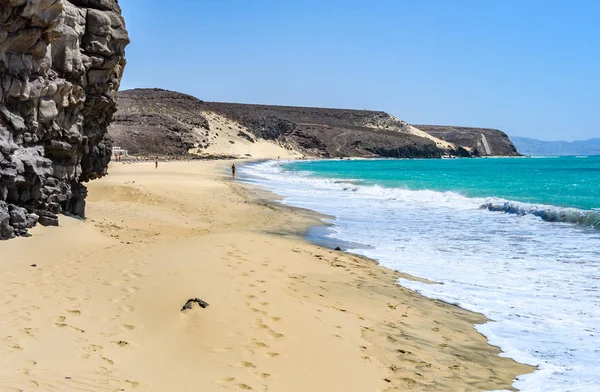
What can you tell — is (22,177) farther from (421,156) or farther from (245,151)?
(421,156)

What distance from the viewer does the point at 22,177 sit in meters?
9.45

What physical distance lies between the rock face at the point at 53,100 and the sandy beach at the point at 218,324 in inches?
35.0

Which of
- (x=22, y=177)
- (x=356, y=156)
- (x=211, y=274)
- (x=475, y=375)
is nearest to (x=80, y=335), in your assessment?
(x=211, y=274)

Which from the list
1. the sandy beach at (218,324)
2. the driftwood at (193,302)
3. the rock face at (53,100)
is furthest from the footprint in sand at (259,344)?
the rock face at (53,100)

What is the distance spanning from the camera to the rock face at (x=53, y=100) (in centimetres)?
905

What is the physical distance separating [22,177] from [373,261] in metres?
6.48

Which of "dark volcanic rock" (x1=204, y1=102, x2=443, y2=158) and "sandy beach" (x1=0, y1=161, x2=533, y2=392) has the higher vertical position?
"dark volcanic rock" (x1=204, y1=102, x2=443, y2=158)

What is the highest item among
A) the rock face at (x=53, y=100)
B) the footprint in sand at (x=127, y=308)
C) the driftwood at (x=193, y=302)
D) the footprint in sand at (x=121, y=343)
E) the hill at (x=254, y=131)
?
the hill at (x=254, y=131)

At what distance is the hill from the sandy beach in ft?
210

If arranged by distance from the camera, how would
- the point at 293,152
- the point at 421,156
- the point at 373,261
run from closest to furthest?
the point at 373,261 → the point at 293,152 → the point at 421,156

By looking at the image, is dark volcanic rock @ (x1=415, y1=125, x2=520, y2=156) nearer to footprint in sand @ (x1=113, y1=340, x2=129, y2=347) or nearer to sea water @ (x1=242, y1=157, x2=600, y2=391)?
sea water @ (x1=242, y1=157, x2=600, y2=391)

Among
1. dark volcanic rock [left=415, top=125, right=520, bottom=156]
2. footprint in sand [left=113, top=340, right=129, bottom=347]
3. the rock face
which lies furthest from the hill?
footprint in sand [left=113, top=340, right=129, bottom=347]

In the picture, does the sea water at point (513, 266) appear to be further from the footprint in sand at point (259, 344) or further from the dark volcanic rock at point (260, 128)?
the dark volcanic rock at point (260, 128)

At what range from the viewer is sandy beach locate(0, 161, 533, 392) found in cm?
482
